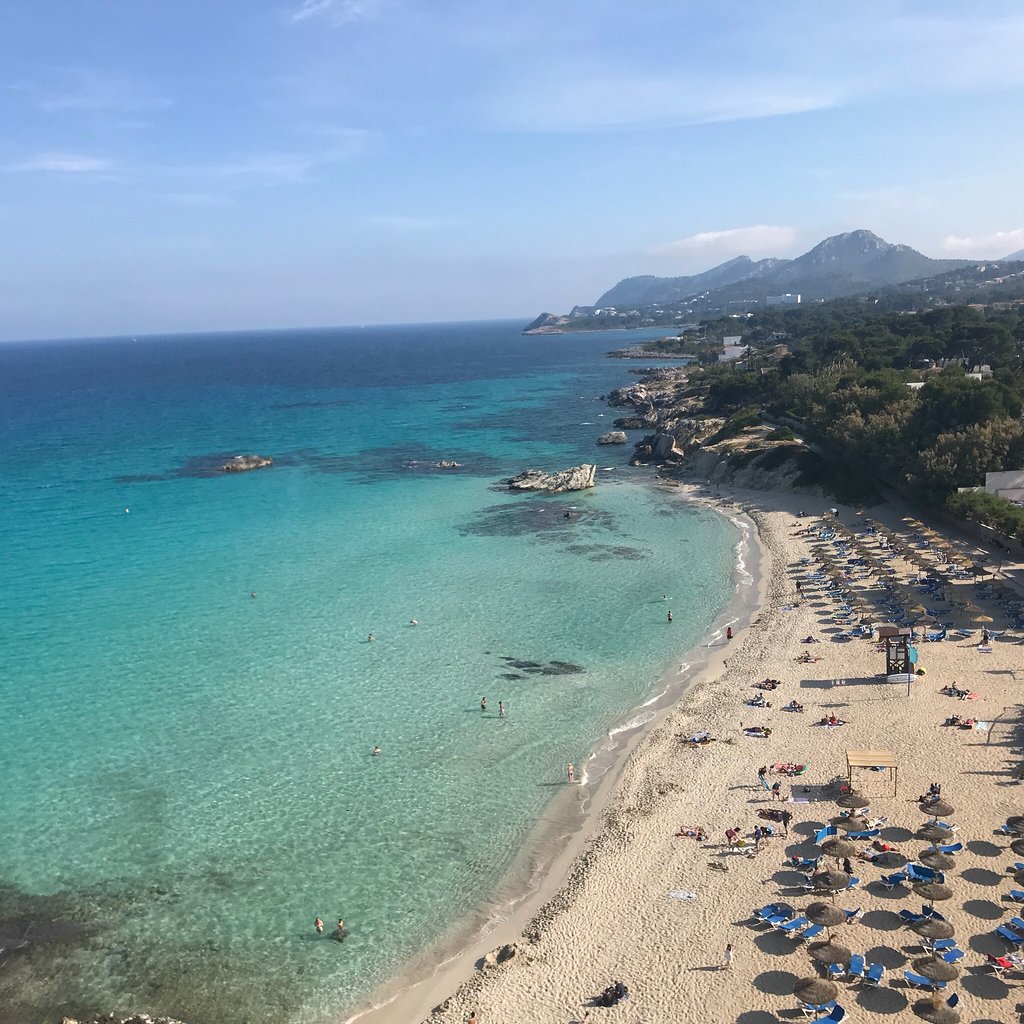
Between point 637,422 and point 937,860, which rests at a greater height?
point 637,422

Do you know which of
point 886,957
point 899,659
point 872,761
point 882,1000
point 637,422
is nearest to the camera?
point 882,1000

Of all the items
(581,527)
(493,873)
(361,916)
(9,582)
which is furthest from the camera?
(581,527)

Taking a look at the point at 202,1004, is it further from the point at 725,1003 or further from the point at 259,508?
the point at 259,508

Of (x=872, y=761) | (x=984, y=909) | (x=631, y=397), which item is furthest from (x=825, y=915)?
(x=631, y=397)

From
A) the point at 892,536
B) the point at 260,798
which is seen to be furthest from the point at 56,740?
the point at 892,536

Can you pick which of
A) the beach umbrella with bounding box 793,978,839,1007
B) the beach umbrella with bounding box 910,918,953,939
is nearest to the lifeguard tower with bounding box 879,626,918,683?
the beach umbrella with bounding box 910,918,953,939

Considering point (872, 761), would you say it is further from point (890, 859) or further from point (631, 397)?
point (631, 397)
